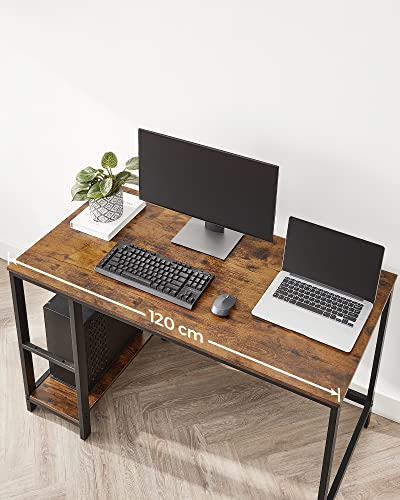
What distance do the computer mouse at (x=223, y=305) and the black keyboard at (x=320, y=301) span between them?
0.15 m

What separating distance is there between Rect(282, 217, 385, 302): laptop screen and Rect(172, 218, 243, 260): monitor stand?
10.0 inches

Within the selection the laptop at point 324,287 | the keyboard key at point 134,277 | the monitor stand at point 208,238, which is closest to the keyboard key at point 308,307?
the laptop at point 324,287

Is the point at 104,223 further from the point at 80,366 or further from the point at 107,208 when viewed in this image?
the point at 80,366

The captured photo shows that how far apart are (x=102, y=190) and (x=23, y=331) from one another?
0.61 m

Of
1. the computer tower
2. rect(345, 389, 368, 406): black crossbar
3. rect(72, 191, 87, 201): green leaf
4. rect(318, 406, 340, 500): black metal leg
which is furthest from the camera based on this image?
rect(345, 389, 368, 406): black crossbar

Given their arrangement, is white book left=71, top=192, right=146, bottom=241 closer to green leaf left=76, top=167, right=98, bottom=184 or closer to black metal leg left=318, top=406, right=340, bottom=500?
green leaf left=76, top=167, right=98, bottom=184

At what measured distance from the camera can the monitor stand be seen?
8.41 feet

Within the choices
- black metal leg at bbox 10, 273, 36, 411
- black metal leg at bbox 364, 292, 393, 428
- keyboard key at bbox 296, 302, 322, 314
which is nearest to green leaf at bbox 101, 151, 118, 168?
black metal leg at bbox 10, 273, 36, 411

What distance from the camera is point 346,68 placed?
230 centimetres

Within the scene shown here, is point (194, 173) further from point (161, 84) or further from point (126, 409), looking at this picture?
point (126, 409)

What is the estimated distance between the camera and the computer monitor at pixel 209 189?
2.38 meters

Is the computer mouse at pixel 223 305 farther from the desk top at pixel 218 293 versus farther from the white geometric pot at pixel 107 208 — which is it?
the white geometric pot at pixel 107 208

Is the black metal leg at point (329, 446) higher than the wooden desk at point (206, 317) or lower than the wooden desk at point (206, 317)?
lower

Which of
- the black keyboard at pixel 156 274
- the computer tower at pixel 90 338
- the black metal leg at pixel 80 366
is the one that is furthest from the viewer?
the computer tower at pixel 90 338
